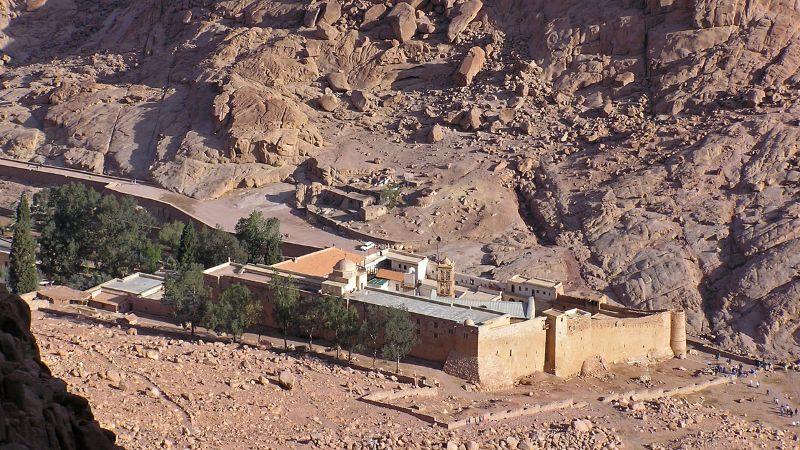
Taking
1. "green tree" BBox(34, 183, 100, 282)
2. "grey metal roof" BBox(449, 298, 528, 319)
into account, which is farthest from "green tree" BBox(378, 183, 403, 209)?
"grey metal roof" BBox(449, 298, 528, 319)

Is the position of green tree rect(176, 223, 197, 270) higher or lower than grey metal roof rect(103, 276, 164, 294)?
higher

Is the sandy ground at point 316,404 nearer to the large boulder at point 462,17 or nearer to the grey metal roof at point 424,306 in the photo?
the grey metal roof at point 424,306

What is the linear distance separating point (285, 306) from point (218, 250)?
855 cm

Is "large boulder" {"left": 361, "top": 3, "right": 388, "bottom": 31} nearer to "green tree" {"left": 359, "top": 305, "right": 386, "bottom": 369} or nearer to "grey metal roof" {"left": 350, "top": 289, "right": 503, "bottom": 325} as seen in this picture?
"grey metal roof" {"left": 350, "top": 289, "right": 503, "bottom": 325}

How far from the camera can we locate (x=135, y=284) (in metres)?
51.6

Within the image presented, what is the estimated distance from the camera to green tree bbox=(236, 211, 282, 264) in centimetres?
5547

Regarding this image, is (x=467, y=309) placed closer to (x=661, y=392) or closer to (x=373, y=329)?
(x=373, y=329)

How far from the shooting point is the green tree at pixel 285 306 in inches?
1820

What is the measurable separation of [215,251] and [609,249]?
51.5ft

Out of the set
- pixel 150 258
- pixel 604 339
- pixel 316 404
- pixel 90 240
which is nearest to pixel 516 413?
pixel 316 404

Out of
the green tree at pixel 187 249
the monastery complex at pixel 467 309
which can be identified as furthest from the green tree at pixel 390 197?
the green tree at pixel 187 249

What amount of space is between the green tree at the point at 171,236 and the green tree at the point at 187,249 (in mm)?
2497

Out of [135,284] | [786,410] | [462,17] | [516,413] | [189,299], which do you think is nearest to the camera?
[516,413]

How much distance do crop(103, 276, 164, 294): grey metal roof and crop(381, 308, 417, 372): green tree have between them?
33.1 feet
